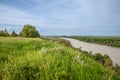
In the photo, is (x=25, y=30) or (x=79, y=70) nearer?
(x=79, y=70)

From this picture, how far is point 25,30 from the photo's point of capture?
170ft

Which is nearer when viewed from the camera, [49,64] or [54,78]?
[54,78]

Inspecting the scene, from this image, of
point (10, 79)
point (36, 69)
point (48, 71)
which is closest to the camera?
point (10, 79)

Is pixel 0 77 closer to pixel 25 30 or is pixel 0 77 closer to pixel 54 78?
pixel 54 78

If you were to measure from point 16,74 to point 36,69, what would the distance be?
2.09 ft

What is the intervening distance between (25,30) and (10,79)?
163 feet

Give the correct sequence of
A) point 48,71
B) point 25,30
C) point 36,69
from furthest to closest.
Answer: point 25,30 → point 36,69 → point 48,71

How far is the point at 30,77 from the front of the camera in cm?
387

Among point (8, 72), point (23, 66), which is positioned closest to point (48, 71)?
point (23, 66)

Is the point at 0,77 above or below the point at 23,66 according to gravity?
below

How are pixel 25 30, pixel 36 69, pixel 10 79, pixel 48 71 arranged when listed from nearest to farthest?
pixel 10 79 < pixel 48 71 < pixel 36 69 < pixel 25 30

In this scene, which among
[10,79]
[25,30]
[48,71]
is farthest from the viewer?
[25,30]

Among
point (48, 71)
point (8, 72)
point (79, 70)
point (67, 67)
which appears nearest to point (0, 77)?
point (8, 72)

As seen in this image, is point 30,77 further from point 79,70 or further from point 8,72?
point 79,70
